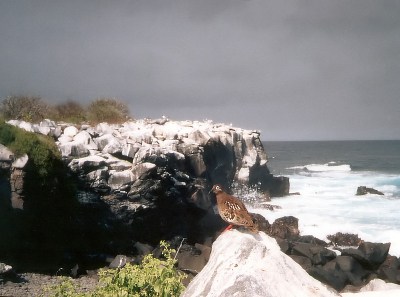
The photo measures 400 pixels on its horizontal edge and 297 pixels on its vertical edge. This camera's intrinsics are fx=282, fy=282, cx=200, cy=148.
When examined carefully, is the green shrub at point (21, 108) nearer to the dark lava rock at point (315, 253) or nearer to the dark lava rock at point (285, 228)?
the dark lava rock at point (285, 228)

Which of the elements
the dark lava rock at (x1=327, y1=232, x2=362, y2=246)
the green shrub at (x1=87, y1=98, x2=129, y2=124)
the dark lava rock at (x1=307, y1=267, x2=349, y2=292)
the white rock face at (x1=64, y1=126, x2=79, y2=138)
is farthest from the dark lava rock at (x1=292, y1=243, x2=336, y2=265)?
the green shrub at (x1=87, y1=98, x2=129, y2=124)

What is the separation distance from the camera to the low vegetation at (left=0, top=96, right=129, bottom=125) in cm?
2197

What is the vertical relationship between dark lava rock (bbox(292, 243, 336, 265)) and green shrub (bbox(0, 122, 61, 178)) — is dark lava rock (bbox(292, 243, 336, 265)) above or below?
below

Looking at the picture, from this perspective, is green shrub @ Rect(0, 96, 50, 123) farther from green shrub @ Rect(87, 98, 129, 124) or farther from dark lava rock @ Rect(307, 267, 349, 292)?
dark lava rock @ Rect(307, 267, 349, 292)

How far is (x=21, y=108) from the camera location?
22.3m

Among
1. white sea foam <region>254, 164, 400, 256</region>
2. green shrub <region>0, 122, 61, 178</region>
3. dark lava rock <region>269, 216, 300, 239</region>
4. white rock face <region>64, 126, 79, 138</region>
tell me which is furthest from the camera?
white sea foam <region>254, 164, 400, 256</region>

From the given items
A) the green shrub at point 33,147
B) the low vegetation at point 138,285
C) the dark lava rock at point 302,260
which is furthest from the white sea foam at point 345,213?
the low vegetation at point 138,285

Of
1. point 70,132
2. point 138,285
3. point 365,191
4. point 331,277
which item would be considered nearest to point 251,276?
point 138,285

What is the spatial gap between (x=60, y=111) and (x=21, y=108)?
503 centimetres

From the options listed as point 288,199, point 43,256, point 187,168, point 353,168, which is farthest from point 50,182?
point 353,168

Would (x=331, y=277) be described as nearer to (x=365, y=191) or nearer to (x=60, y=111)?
(x=60, y=111)

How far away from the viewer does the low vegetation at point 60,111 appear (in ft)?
72.1

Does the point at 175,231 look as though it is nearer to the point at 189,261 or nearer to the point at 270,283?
the point at 189,261

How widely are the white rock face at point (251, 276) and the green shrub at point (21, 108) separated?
21708 mm
